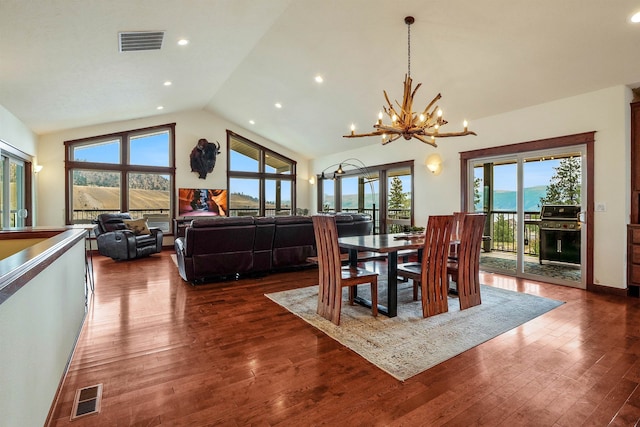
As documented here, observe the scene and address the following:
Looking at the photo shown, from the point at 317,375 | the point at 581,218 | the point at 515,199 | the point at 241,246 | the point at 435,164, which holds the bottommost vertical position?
the point at 317,375

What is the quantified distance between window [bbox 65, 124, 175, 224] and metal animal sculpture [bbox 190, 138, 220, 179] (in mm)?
561

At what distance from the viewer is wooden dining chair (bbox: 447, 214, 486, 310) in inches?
141

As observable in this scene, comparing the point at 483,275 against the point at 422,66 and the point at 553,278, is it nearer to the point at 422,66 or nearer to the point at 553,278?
the point at 553,278

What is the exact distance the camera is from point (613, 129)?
4.21 meters

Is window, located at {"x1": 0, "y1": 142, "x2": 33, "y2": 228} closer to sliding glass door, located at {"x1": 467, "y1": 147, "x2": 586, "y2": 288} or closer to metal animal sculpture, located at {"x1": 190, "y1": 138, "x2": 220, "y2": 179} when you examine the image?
metal animal sculpture, located at {"x1": 190, "y1": 138, "x2": 220, "y2": 179}

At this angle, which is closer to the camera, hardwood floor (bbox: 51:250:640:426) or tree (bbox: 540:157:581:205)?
hardwood floor (bbox: 51:250:640:426)

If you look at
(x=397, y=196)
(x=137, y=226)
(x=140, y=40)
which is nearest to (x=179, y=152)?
(x=137, y=226)

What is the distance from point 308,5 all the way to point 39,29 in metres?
3.00

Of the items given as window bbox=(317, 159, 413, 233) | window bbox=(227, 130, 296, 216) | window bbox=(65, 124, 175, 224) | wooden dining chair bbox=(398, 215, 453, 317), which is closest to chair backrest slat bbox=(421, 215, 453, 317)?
wooden dining chair bbox=(398, 215, 453, 317)

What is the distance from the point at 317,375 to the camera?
2.24 metres

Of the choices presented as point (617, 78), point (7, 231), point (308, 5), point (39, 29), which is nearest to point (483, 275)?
point (617, 78)

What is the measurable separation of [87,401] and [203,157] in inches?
306

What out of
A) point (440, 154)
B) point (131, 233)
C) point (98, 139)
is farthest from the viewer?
point (98, 139)

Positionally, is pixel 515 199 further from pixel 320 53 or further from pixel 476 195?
pixel 320 53
